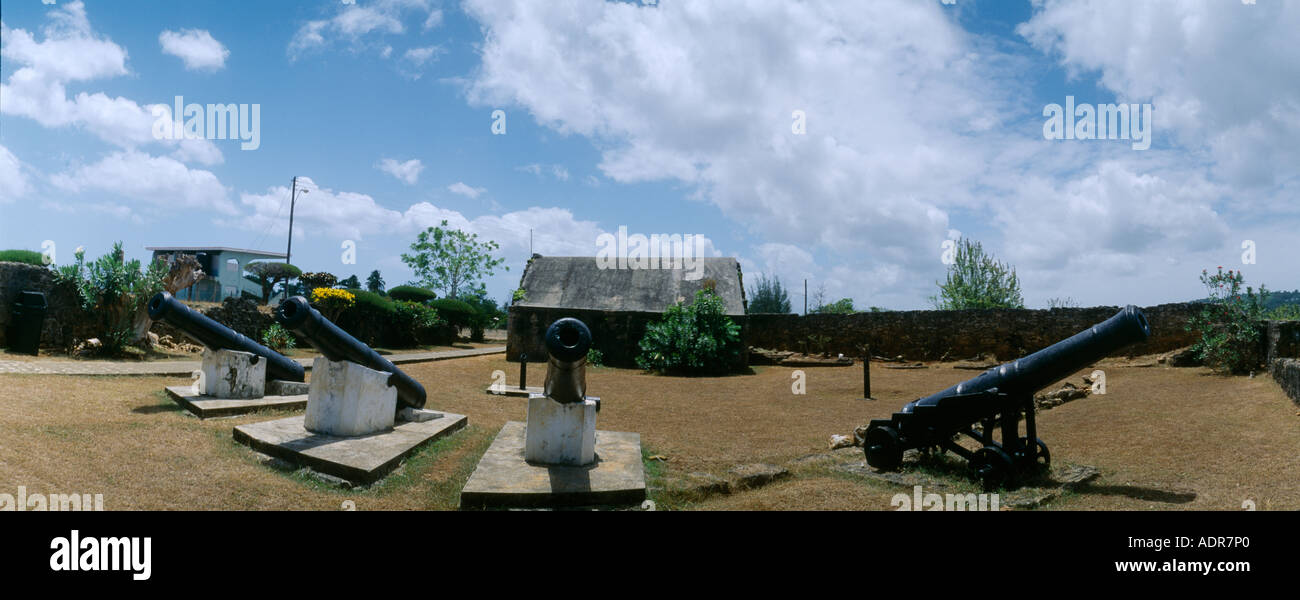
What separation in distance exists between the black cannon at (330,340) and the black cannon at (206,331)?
2.64 meters

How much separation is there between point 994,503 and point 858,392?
943 cm

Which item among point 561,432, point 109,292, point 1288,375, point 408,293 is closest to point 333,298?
point 109,292

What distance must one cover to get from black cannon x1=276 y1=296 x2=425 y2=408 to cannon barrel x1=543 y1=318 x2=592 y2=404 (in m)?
2.16

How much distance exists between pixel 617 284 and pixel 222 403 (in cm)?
1953

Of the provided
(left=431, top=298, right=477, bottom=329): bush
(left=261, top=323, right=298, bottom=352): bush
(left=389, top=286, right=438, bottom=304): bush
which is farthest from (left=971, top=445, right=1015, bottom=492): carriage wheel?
(left=389, top=286, right=438, bottom=304): bush

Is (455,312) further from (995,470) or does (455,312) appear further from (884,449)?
(995,470)

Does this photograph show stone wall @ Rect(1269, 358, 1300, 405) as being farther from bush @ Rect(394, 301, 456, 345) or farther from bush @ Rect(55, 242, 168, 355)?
bush @ Rect(394, 301, 456, 345)

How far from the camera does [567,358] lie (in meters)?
4.79

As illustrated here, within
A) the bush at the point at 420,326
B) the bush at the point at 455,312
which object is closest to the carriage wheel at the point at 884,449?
the bush at the point at 420,326

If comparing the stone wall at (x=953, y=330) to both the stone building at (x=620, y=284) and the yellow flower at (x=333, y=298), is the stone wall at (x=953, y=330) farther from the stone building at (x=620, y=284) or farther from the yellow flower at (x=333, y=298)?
the yellow flower at (x=333, y=298)

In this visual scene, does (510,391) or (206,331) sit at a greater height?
(206,331)
